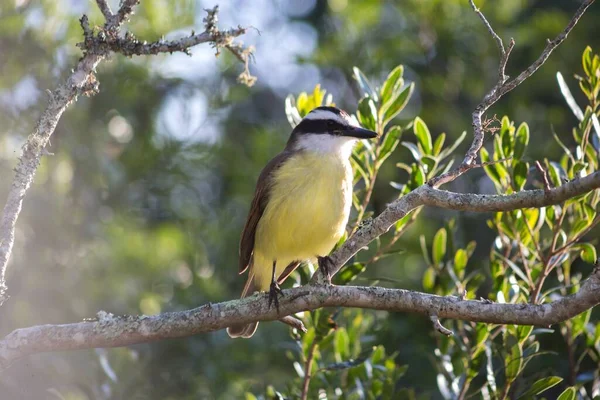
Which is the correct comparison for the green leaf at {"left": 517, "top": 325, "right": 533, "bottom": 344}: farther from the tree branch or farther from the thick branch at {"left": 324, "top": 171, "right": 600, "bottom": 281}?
the tree branch

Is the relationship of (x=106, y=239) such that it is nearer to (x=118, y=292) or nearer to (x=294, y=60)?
(x=118, y=292)

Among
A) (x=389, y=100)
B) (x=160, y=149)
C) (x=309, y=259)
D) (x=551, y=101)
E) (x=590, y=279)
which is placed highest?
(x=160, y=149)

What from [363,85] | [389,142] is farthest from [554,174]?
[363,85]

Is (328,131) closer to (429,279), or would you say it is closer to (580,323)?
(429,279)

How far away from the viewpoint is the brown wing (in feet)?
14.3

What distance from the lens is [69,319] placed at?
19.4ft

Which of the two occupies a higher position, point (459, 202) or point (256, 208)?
point (256, 208)

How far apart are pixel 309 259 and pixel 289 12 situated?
418cm

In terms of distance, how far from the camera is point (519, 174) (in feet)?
11.3

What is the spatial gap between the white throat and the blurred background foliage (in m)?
1.40

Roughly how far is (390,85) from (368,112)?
0.55ft

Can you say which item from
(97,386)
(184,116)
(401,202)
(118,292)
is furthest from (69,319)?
(401,202)

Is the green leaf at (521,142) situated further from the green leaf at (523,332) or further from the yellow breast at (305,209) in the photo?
the yellow breast at (305,209)

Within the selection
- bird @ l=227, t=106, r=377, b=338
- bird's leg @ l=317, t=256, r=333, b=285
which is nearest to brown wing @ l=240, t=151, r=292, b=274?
bird @ l=227, t=106, r=377, b=338
